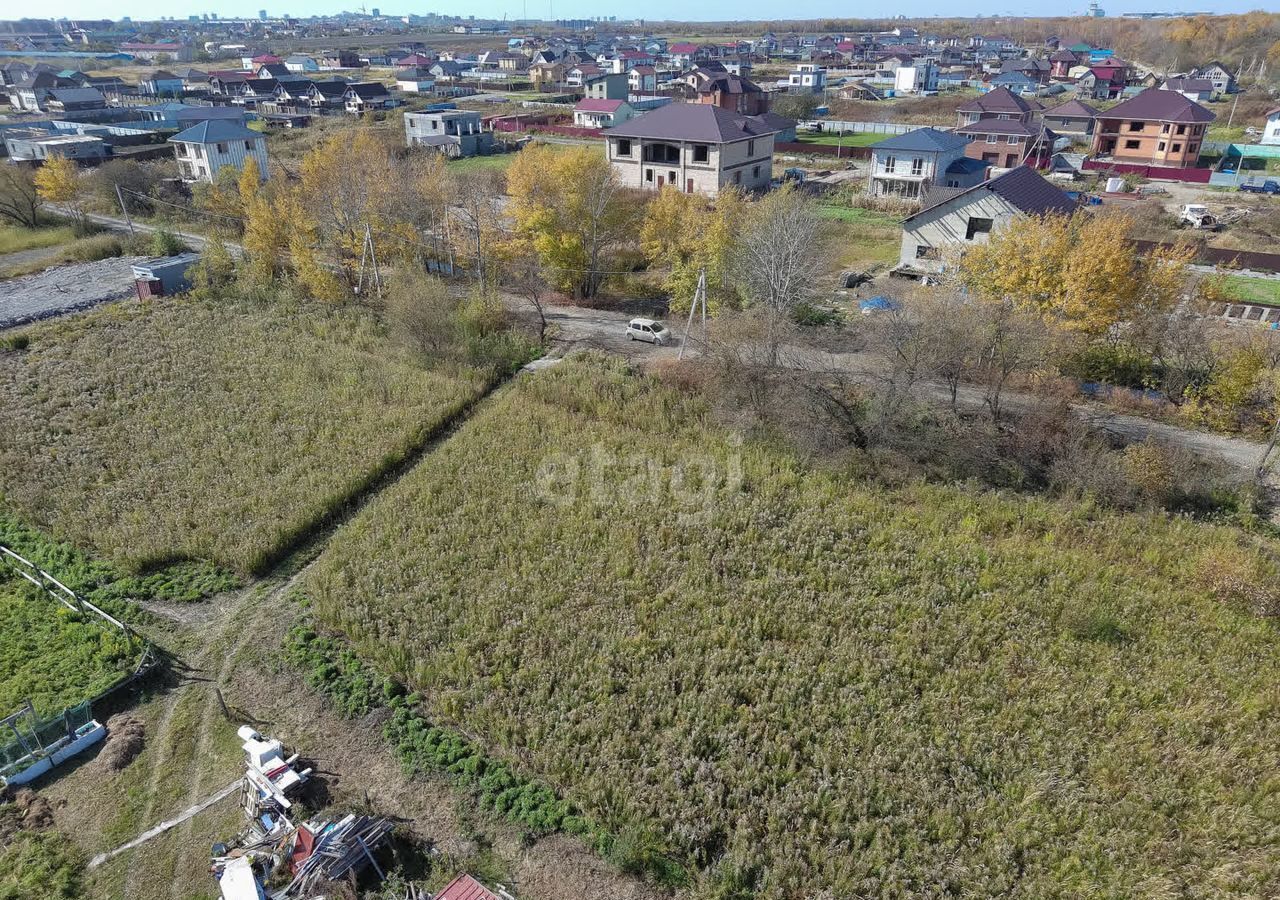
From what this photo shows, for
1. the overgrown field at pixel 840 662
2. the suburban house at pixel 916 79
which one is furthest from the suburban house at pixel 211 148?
the suburban house at pixel 916 79

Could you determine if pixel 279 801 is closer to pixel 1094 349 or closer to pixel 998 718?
pixel 998 718

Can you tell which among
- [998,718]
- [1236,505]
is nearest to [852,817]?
[998,718]

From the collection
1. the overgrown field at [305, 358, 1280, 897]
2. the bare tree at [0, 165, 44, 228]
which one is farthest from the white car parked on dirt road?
the bare tree at [0, 165, 44, 228]

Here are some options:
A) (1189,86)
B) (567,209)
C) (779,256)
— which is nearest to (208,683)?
(779,256)

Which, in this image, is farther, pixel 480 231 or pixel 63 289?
pixel 63 289

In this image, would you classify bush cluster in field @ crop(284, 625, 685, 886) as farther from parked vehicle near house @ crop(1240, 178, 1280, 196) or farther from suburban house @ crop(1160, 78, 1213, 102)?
suburban house @ crop(1160, 78, 1213, 102)

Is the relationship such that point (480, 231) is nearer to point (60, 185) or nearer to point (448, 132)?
point (60, 185)
